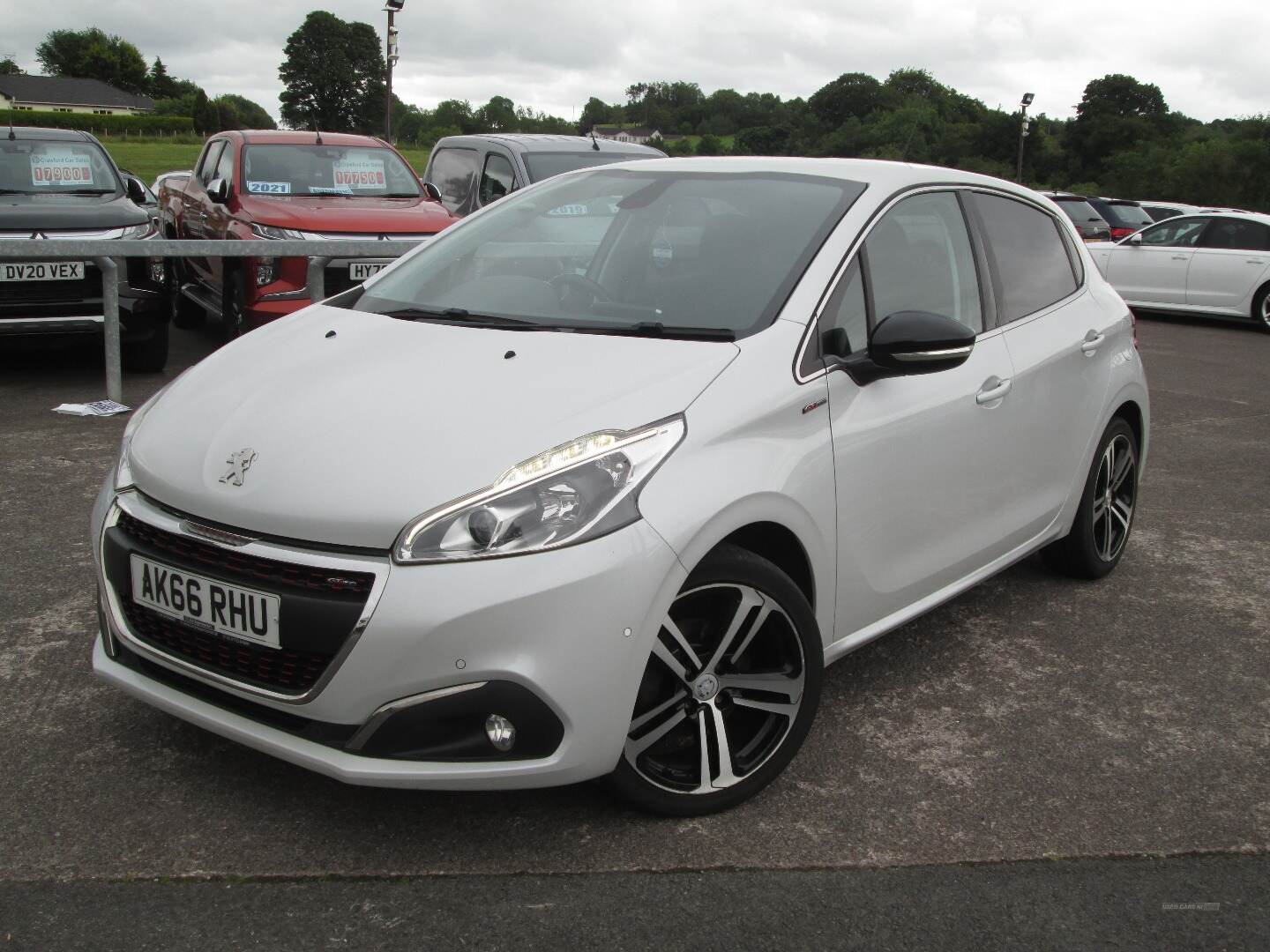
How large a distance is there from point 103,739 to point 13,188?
6751 mm

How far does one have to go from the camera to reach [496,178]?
11.0 meters

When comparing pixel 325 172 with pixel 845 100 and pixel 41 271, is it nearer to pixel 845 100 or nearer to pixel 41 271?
pixel 41 271

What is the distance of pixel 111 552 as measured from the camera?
3.02m

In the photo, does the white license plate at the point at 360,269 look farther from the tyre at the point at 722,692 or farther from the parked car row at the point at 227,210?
the tyre at the point at 722,692

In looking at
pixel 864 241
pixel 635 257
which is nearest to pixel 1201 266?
pixel 864 241

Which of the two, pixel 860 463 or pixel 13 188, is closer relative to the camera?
pixel 860 463

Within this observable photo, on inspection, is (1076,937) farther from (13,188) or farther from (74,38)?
(74,38)

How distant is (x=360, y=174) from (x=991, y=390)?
7456mm

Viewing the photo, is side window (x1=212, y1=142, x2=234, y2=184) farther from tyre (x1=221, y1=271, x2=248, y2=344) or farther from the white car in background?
the white car in background

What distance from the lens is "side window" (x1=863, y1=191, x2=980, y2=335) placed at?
3617mm

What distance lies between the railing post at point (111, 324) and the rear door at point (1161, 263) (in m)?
12.9

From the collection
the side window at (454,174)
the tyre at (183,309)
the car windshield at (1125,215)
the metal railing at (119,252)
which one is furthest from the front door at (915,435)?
the car windshield at (1125,215)

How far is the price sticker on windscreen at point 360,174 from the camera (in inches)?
400

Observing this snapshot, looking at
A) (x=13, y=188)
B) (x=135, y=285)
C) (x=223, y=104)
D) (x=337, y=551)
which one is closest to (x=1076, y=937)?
(x=337, y=551)
